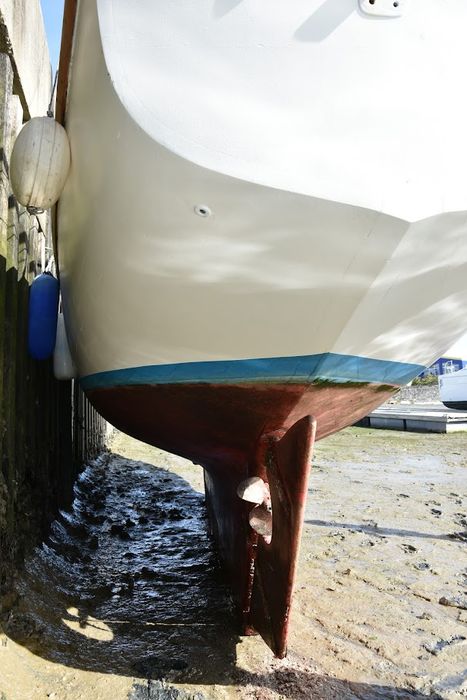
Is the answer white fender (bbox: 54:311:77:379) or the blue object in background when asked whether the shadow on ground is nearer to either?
white fender (bbox: 54:311:77:379)

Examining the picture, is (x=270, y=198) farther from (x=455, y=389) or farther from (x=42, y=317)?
(x=455, y=389)

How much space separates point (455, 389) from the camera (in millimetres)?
19438

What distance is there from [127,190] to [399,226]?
1.01m

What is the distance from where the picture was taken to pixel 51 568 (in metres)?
3.46

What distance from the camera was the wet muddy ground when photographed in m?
2.44

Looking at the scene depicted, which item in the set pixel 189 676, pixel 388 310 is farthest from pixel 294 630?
pixel 388 310

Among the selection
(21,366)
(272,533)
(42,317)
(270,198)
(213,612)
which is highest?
(270,198)

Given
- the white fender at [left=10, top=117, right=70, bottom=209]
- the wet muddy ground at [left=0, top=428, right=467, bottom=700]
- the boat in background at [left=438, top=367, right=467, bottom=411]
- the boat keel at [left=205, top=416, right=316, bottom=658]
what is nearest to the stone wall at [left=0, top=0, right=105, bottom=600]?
the wet muddy ground at [left=0, top=428, right=467, bottom=700]

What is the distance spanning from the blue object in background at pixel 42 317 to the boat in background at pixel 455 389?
1757 cm

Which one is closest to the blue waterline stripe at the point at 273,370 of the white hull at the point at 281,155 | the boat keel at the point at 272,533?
the white hull at the point at 281,155

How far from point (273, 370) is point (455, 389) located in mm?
18753

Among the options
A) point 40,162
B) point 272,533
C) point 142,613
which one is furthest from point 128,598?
point 40,162

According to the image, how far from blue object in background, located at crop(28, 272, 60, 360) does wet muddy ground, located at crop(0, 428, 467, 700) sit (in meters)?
1.32

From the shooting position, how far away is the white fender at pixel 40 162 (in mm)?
2381
